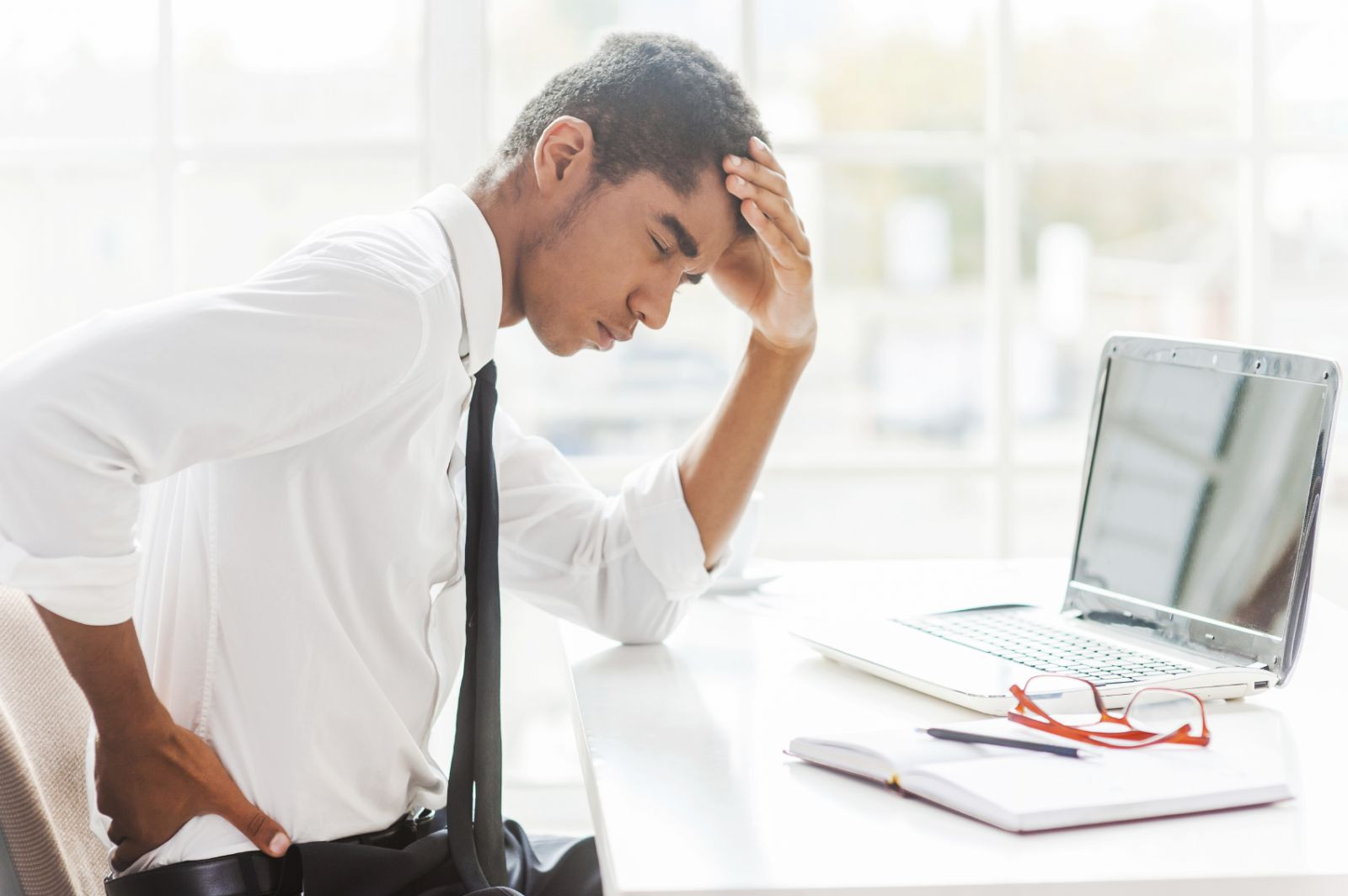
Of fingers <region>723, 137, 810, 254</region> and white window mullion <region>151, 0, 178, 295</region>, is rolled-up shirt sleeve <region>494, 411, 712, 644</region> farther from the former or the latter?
white window mullion <region>151, 0, 178, 295</region>

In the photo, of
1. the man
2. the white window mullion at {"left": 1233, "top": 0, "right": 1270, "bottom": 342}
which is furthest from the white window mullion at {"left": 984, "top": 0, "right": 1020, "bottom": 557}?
the man

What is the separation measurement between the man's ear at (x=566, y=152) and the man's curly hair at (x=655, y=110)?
0.03ft

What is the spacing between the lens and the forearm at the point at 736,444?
138cm

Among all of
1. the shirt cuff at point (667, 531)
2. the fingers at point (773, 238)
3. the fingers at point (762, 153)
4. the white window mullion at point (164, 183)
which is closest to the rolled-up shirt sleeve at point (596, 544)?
the shirt cuff at point (667, 531)

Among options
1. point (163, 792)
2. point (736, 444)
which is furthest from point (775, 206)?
point (163, 792)

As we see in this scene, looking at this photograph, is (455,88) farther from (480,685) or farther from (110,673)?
(110,673)

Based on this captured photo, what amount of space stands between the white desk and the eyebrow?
1.29 feet

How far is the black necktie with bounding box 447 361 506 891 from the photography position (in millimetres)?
1094

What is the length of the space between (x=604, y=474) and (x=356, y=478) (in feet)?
4.17

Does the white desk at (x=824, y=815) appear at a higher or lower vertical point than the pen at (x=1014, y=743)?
lower

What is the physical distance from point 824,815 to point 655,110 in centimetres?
66

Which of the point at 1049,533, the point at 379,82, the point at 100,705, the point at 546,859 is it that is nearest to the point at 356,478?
the point at 100,705

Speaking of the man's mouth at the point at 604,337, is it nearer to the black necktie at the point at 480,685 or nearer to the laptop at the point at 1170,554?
the black necktie at the point at 480,685

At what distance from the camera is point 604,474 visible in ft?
7.55
